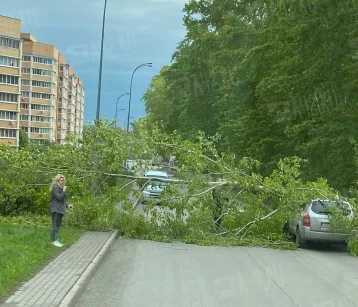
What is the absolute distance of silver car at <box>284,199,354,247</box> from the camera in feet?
62.4

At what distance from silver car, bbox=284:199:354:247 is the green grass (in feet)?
22.1

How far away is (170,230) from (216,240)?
1.46 metres

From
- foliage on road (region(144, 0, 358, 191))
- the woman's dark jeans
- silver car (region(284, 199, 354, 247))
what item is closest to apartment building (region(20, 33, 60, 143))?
foliage on road (region(144, 0, 358, 191))

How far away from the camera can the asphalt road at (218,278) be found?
9969 millimetres

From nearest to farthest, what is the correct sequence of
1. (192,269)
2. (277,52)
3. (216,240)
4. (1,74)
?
(192,269)
(216,240)
(277,52)
(1,74)

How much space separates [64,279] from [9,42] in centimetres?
8981

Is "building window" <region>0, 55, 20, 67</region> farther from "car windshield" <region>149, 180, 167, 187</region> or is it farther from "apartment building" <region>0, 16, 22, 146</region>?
"car windshield" <region>149, 180, 167, 187</region>

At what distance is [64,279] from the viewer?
407 inches

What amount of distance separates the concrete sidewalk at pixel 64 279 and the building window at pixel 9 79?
8370 cm

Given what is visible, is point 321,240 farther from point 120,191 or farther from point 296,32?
point 296,32

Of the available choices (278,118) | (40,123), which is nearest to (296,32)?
(278,118)

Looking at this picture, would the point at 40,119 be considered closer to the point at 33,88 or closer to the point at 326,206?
the point at 33,88

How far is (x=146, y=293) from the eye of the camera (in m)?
10.4

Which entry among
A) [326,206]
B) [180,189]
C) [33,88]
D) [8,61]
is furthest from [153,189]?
[33,88]
